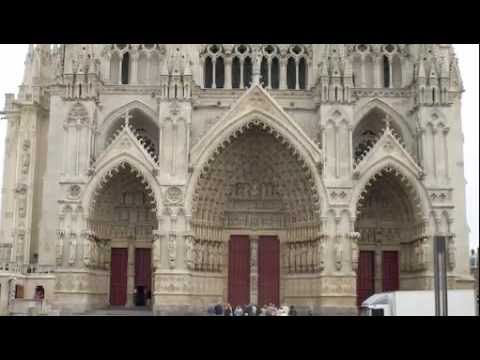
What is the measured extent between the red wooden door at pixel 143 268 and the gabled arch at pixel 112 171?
3.16 m

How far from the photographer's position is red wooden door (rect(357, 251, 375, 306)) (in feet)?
98.7

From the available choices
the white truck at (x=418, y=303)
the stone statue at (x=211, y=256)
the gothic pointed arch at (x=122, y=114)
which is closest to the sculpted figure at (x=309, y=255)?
the stone statue at (x=211, y=256)

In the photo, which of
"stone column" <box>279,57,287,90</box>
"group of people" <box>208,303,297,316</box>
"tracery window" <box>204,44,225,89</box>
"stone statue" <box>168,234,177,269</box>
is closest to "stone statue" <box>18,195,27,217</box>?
"stone statue" <box>168,234,177,269</box>

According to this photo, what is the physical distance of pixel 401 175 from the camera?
28.6 metres

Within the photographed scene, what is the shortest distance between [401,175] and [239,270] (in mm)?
8283

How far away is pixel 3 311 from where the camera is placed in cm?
2562

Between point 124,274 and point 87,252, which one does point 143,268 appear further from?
point 87,252

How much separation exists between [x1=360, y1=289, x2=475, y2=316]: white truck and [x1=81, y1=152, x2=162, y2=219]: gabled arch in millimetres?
10632

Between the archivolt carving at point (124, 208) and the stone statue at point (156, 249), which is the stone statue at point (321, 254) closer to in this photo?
the stone statue at point (156, 249)

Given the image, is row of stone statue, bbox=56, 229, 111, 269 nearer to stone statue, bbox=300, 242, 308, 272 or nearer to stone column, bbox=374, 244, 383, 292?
stone statue, bbox=300, 242, 308, 272
